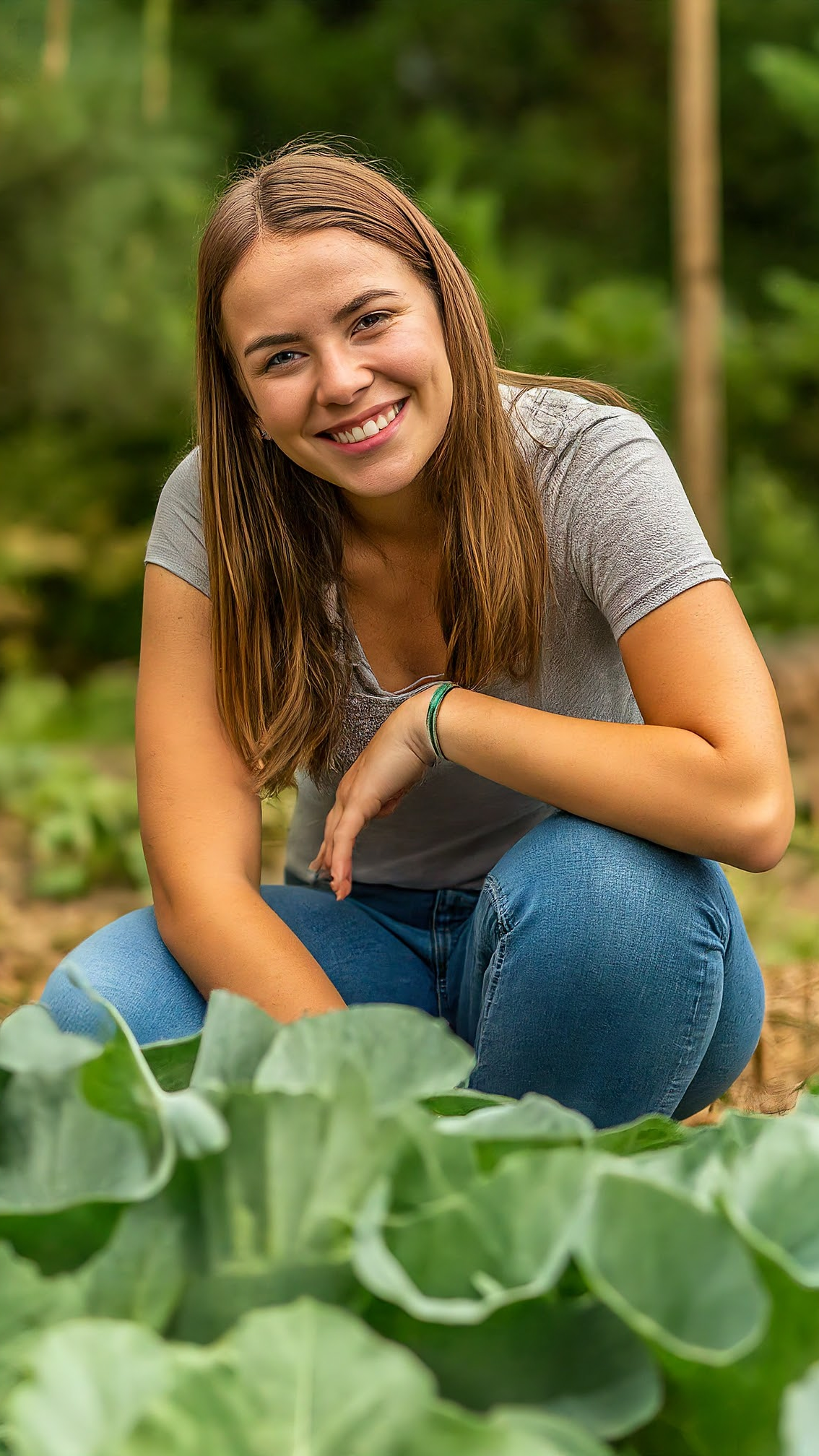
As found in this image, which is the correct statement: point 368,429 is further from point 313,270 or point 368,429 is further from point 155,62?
point 155,62

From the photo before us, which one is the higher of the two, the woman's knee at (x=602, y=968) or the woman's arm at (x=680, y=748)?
the woman's arm at (x=680, y=748)

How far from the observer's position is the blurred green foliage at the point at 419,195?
4887 mm

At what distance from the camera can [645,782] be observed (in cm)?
113

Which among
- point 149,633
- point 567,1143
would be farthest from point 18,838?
point 567,1143

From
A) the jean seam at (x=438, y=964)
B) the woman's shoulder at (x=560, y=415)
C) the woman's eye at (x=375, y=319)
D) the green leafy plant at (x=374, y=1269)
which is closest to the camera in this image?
the green leafy plant at (x=374, y=1269)

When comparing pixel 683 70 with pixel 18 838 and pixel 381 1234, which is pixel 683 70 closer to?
pixel 18 838

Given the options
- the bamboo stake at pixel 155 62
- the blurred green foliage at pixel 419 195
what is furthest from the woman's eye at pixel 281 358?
the bamboo stake at pixel 155 62

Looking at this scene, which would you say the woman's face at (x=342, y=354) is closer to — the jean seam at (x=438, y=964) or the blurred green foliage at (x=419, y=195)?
the jean seam at (x=438, y=964)

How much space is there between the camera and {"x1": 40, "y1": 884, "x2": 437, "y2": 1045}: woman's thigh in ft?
3.94

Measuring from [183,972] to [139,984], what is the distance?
0.05 m

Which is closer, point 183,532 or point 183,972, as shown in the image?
point 183,972

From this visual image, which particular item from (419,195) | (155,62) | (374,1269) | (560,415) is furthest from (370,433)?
(155,62)

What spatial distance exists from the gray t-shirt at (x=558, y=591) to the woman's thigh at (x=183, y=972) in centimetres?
7

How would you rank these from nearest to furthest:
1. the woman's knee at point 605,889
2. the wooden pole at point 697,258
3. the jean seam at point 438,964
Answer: the woman's knee at point 605,889 < the jean seam at point 438,964 < the wooden pole at point 697,258
